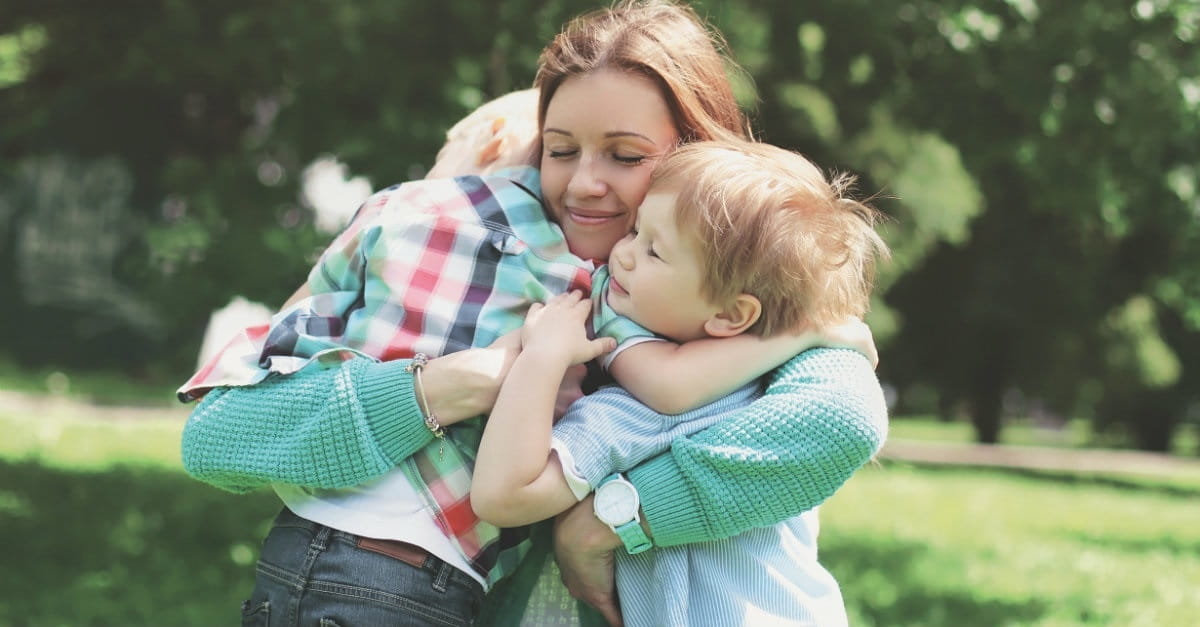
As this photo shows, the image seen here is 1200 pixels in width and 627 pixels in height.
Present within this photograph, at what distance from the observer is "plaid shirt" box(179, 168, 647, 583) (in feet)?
6.92

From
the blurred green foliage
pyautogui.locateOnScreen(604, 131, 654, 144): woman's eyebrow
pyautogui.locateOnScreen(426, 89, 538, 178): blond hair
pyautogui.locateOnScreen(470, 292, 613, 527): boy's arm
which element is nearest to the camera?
pyautogui.locateOnScreen(470, 292, 613, 527): boy's arm

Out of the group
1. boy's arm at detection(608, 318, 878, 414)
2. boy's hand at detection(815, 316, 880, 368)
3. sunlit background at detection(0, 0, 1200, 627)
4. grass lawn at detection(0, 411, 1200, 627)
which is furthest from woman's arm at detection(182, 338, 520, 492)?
grass lawn at detection(0, 411, 1200, 627)

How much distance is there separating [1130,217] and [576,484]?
566cm

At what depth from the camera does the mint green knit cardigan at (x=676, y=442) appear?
77.2 inches

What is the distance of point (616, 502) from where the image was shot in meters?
2.00

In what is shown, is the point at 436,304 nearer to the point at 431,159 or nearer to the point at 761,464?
the point at 761,464

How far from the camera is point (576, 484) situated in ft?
6.47

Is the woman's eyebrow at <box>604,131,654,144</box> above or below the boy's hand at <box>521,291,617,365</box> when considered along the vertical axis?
above

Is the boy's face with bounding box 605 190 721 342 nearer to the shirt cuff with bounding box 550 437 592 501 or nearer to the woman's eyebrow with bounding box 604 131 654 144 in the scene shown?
the woman's eyebrow with bounding box 604 131 654 144

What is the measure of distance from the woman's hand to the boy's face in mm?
328

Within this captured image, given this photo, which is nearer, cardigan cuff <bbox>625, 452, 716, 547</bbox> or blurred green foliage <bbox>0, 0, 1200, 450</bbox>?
cardigan cuff <bbox>625, 452, 716, 547</bbox>

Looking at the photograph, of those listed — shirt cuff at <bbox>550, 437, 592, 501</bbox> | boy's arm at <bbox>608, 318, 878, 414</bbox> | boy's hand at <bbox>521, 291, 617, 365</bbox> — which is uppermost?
boy's hand at <bbox>521, 291, 617, 365</bbox>

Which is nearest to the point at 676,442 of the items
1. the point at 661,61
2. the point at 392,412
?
the point at 392,412

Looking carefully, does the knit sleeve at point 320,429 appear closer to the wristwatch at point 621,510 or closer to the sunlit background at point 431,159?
the wristwatch at point 621,510
